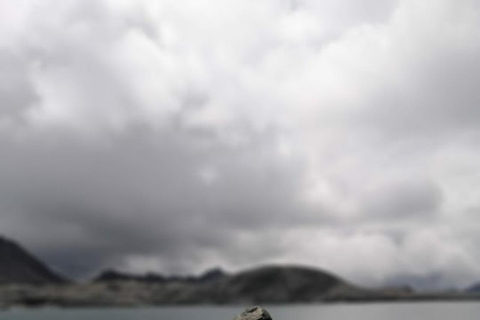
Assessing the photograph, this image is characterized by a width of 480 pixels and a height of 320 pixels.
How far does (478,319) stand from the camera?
19275cm

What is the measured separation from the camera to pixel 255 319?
49594 mm

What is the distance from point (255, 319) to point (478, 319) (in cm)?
17137

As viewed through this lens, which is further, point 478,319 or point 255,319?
point 478,319
